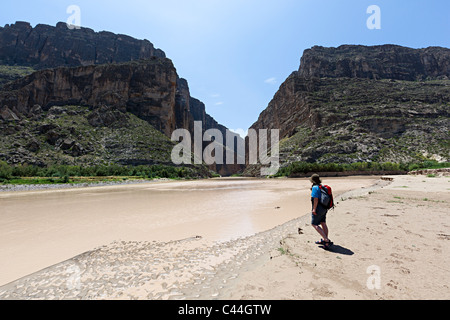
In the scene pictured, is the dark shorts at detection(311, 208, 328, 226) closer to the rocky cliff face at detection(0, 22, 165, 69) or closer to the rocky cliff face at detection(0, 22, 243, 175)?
the rocky cliff face at detection(0, 22, 243, 175)

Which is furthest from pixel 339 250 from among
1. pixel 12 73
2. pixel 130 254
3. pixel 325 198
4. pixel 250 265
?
pixel 12 73

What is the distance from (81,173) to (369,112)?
334 feet

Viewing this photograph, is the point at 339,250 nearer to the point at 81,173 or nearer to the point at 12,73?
the point at 81,173

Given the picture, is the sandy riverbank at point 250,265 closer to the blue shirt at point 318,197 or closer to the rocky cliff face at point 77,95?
the blue shirt at point 318,197

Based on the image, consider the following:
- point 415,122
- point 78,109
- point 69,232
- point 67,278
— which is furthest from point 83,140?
point 415,122

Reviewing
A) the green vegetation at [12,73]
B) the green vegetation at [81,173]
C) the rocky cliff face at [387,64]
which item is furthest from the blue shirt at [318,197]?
the green vegetation at [12,73]

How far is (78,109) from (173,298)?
110 m

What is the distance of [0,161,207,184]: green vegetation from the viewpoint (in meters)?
41.6

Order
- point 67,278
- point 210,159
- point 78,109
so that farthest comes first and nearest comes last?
point 210,159 → point 78,109 → point 67,278

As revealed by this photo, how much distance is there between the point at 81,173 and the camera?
176 feet

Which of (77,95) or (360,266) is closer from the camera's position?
(360,266)
